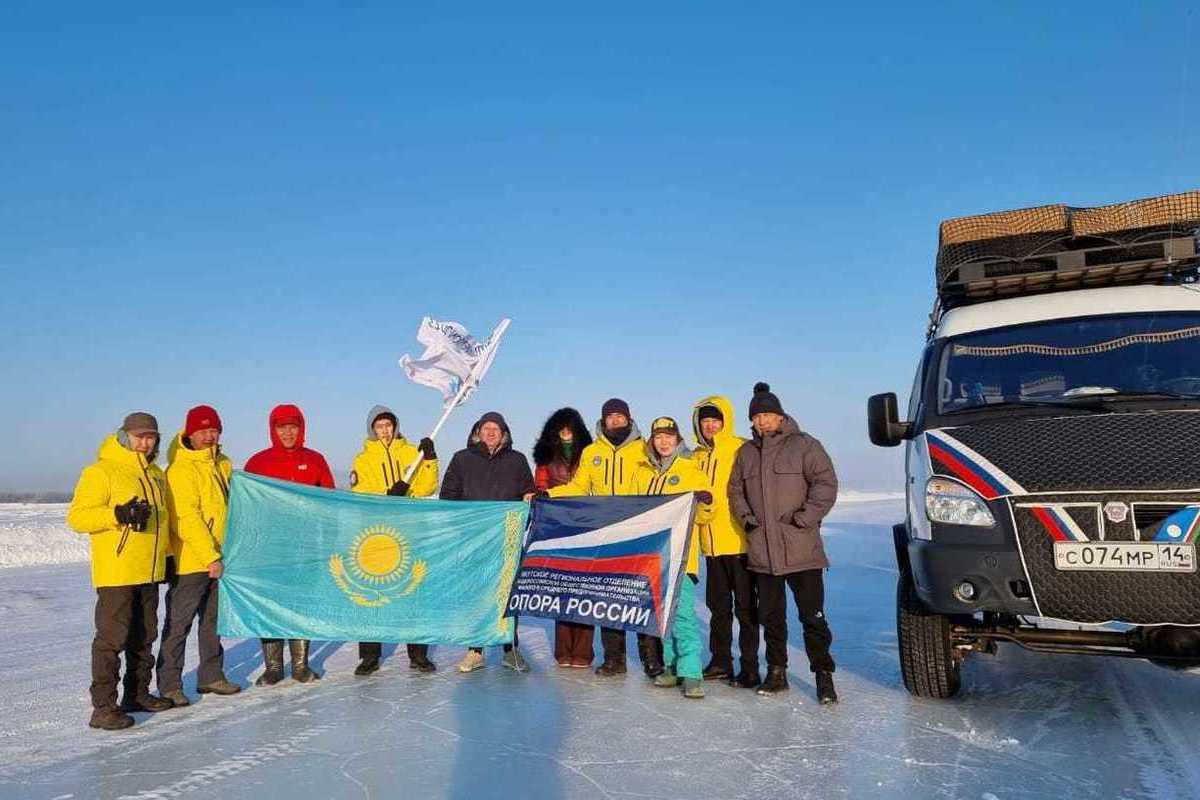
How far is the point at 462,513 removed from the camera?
6637 millimetres

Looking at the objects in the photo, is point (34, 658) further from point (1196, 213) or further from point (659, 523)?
point (1196, 213)

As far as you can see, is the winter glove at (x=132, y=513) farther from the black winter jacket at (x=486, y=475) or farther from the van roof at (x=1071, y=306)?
the van roof at (x=1071, y=306)

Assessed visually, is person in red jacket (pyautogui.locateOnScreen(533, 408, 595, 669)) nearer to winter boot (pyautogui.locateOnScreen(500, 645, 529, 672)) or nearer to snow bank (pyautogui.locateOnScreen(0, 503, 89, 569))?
winter boot (pyautogui.locateOnScreen(500, 645, 529, 672))

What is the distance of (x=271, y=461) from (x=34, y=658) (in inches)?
114

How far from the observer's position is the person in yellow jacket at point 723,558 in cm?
600

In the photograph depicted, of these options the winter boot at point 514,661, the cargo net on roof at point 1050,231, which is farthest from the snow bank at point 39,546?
the cargo net on roof at point 1050,231

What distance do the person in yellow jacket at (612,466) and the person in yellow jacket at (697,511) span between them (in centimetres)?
15

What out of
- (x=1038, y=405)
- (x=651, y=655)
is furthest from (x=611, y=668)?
(x=1038, y=405)

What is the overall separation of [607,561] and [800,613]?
144 cm

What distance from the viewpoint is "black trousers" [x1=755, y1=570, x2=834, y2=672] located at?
5.49 meters

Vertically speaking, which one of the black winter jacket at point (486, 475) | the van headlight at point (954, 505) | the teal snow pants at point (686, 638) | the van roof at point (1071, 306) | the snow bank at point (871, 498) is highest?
the van roof at point (1071, 306)

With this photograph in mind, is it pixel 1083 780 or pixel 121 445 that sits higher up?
pixel 121 445

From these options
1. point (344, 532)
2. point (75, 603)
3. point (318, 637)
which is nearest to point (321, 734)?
point (318, 637)

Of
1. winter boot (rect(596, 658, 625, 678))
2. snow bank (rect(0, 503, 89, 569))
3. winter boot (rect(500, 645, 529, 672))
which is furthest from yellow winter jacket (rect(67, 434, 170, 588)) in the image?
snow bank (rect(0, 503, 89, 569))
